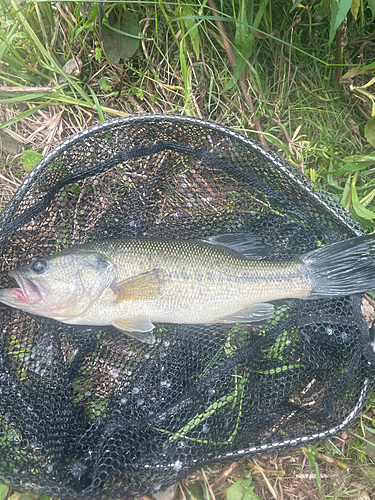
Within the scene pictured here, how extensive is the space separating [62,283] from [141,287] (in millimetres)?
518

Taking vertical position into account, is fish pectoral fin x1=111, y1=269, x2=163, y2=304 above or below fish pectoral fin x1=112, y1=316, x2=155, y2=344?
above

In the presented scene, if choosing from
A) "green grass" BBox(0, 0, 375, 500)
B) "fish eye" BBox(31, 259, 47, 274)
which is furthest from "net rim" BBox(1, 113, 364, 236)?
"fish eye" BBox(31, 259, 47, 274)

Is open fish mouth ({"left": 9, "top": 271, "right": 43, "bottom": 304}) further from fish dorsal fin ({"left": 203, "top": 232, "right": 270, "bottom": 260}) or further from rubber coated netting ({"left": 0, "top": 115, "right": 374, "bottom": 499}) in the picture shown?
fish dorsal fin ({"left": 203, "top": 232, "right": 270, "bottom": 260})

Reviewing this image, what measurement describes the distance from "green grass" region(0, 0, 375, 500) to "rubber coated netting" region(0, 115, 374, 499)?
1.59 feet

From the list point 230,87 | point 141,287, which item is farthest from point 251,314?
point 230,87

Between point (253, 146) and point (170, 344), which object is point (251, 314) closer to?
point (170, 344)

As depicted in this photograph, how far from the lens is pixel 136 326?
2.14 meters

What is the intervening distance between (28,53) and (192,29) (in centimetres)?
134

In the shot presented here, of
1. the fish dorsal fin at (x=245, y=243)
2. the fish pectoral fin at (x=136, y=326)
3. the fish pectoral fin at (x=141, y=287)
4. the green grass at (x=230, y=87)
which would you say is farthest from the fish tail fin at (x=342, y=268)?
the fish pectoral fin at (x=136, y=326)

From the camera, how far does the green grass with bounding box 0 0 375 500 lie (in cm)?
241

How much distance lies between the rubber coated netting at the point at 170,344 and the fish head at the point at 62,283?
0.24 metres

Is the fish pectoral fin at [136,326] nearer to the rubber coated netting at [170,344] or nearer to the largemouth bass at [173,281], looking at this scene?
the largemouth bass at [173,281]

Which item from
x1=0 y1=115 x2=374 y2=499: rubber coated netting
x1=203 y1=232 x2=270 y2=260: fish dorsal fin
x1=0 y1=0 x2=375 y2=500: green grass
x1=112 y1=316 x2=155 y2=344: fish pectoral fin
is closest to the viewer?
x1=0 y1=115 x2=374 y2=499: rubber coated netting

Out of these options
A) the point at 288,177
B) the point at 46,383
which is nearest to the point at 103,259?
the point at 46,383
